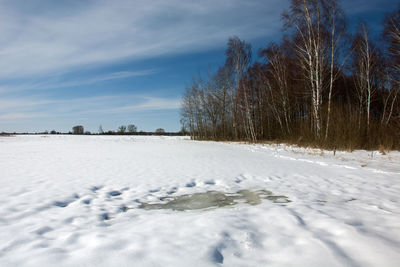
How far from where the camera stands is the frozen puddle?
114 inches

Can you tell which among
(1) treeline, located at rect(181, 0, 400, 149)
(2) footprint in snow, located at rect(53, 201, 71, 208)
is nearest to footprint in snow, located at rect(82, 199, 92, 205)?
(2) footprint in snow, located at rect(53, 201, 71, 208)

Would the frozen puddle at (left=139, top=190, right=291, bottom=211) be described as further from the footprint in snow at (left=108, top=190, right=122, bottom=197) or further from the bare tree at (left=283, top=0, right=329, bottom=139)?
the bare tree at (left=283, top=0, right=329, bottom=139)

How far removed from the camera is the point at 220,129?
28.4 meters

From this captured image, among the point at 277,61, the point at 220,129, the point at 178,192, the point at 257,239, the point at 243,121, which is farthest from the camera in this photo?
the point at 220,129

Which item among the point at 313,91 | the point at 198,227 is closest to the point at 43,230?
the point at 198,227

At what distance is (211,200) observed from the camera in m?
3.17

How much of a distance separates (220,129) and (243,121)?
7780 mm

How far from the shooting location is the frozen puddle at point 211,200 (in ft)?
9.48

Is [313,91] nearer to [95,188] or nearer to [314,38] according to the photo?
[314,38]

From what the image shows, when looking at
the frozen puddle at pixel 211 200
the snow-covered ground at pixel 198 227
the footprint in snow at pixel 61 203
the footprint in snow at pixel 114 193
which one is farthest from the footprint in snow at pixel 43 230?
the footprint in snow at pixel 114 193

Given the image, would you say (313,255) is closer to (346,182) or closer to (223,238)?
(223,238)

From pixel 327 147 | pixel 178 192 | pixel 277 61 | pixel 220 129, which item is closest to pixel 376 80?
pixel 277 61

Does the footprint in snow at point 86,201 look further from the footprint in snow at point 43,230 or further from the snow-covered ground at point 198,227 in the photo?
the footprint in snow at point 43,230

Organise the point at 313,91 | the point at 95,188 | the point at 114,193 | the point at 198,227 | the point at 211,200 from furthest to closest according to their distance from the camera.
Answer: the point at 313,91
the point at 95,188
the point at 114,193
the point at 211,200
the point at 198,227
